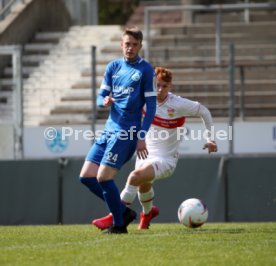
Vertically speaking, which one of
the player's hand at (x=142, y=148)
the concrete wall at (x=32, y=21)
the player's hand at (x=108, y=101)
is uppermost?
the concrete wall at (x=32, y=21)

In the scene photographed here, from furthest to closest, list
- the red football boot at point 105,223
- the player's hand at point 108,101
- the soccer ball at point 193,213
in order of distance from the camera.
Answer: the soccer ball at point 193,213, the red football boot at point 105,223, the player's hand at point 108,101

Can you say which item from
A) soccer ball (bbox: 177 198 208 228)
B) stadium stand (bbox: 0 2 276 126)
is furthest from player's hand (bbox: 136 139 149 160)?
stadium stand (bbox: 0 2 276 126)

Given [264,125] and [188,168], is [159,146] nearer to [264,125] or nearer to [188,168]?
[188,168]

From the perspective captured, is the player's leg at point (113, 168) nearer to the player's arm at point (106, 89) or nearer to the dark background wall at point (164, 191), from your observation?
the player's arm at point (106, 89)

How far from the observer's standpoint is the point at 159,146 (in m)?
13.1

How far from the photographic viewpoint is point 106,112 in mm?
20656

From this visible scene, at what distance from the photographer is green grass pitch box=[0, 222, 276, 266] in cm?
929

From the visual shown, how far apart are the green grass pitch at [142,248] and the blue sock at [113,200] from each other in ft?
0.73

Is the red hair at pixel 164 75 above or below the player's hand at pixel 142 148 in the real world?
above

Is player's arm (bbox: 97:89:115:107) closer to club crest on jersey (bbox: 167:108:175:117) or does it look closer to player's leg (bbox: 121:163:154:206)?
player's leg (bbox: 121:163:154:206)

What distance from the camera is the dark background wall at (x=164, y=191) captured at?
1744 cm

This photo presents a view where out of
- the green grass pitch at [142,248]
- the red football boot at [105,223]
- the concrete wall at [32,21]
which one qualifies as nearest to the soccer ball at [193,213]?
the green grass pitch at [142,248]

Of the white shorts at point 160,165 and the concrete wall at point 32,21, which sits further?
the concrete wall at point 32,21

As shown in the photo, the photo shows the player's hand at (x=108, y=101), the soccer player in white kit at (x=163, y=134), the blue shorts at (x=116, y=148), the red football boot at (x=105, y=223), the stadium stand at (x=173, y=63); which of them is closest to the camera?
the player's hand at (x=108, y=101)
